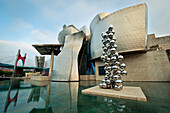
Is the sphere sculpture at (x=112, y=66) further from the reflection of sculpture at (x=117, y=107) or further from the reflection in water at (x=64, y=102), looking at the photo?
the reflection in water at (x=64, y=102)

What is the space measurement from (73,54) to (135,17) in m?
13.0

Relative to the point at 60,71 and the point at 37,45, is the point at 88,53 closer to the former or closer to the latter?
the point at 60,71

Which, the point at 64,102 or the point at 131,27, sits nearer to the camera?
the point at 64,102

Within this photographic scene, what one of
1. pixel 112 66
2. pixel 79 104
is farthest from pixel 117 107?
pixel 112 66

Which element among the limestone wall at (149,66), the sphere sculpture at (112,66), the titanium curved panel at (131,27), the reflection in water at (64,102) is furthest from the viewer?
the titanium curved panel at (131,27)

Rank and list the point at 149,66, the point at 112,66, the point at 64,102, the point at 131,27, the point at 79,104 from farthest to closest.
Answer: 1. the point at 149,66
2. the point at 131,27
3. the point at 112,66
4. the point at 64,102
5. the point at 79,104

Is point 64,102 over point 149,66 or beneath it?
beneath

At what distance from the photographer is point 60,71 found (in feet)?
48.6

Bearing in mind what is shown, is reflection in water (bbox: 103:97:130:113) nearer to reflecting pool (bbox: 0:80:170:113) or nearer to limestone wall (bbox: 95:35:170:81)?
reflecting pool (bbox: 0:80:170:113)

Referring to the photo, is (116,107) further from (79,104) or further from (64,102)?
(64,102)

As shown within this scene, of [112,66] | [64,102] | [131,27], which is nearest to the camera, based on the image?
[64,102]

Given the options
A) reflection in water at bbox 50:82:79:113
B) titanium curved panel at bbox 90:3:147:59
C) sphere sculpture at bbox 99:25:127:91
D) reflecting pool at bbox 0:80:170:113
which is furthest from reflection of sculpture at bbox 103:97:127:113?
titanium curved panel at bbox 90:3:147:59

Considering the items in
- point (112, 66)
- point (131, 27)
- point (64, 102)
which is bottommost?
point (64, 102)

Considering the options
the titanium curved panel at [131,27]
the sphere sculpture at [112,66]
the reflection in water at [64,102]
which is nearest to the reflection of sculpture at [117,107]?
the reflection in water at [64,102]
